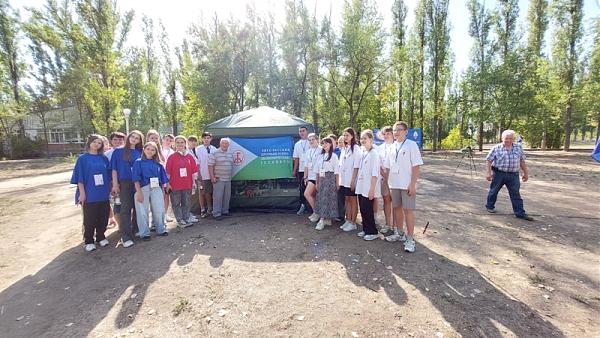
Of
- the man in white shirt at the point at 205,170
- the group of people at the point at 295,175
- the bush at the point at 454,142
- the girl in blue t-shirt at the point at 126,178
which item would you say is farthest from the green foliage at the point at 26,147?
the bush at the point at 454,142

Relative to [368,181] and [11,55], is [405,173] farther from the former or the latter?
[11,55]

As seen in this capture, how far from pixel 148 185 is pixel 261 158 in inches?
92.4

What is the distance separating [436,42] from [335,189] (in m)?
26.9

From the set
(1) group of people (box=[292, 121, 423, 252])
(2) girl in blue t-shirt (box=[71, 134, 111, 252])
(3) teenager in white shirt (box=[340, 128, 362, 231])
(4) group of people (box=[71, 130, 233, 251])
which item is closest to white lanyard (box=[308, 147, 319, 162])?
(1) group of people (box=[292, 121, 423, 252])

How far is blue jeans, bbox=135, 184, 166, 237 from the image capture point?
5113mm

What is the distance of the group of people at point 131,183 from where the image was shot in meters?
4.71

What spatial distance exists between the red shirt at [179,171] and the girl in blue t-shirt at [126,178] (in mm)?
661

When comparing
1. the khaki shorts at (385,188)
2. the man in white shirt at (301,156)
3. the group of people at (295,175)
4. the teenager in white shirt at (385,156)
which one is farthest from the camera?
the man in white shirt at (301,156)

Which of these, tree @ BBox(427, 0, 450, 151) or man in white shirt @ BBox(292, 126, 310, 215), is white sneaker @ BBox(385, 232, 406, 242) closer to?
man in white shirt @ BBox(292, 126, 310, 215)

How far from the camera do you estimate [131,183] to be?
5.03 metres

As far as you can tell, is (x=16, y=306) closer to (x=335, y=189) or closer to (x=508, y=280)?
(x=335, y=189)

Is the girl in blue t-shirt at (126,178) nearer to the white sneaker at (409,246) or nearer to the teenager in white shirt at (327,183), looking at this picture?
the teenager in white shirt at (327,183)

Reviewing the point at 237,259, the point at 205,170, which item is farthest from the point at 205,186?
the point at 237,259

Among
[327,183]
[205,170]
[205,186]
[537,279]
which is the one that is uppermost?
[205,170]
